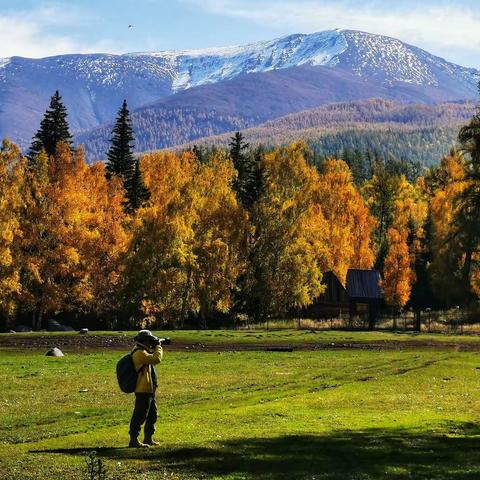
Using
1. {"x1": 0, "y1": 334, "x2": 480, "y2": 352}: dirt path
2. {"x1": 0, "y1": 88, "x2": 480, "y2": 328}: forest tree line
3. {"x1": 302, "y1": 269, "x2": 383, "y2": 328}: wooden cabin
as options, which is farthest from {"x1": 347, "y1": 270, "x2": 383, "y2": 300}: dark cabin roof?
{"x1": 0, "y1": 334, "x2": 480, "y2": 352}: dirt path

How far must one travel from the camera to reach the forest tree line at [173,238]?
76062mm

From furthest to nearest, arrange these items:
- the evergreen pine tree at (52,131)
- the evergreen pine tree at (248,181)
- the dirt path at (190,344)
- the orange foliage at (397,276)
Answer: the orange foliage at (397,276), the evergreen pine tree at (52,131), the evergreen pine tree at (248,181), the dirt path at (190,344)

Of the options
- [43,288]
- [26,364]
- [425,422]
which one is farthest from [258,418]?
[43,288]

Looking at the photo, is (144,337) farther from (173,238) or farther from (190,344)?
(173,238)

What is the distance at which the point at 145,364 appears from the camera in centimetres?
2038

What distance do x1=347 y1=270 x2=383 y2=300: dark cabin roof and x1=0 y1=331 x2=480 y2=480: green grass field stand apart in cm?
5242

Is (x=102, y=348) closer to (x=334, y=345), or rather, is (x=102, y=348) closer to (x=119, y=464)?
(x=334, y=345)

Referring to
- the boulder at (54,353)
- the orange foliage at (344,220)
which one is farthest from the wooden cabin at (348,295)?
the boulder at (54,353)

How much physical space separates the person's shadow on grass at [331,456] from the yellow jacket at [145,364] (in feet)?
4.80

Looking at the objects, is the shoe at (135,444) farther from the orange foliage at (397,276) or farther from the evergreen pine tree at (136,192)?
the orange foliage at (397,276)

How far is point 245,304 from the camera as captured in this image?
90.1 meters

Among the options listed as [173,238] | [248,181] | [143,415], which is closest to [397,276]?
[248,181]

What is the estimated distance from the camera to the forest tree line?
250ft

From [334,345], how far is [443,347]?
7.42 meters
